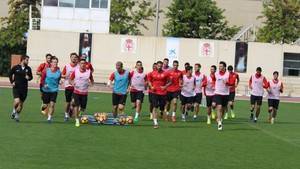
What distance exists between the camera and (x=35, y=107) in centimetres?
2850

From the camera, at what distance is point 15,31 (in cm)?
6888

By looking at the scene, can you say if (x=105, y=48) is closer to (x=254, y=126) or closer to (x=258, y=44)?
(x=258, y=44)

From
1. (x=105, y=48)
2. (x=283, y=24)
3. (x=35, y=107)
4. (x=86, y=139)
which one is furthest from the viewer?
(x=283, y=24)

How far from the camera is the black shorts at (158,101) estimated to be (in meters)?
22.2

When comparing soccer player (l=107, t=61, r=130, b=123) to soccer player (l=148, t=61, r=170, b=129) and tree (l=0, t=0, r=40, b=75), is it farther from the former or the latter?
tree (l=0, t=0, r=40, b=75)

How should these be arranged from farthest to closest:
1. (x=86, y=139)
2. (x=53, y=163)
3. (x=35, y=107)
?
(x=35, y=107) → (x=86, y=139) → (x=53, y=163)

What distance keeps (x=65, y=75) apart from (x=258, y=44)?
135 feet

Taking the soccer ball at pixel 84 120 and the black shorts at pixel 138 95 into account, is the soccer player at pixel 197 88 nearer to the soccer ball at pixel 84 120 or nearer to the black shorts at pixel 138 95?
the black shorts at pixel 138 95

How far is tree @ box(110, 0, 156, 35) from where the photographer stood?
2650 inches

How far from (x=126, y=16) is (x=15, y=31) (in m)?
11.1

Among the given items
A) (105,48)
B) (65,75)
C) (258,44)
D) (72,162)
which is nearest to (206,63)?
(258,44)

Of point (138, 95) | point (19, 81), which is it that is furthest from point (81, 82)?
point (138, 95)

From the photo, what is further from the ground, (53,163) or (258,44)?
(258,44)

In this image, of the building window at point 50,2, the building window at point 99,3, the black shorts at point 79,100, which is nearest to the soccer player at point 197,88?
the black shorts at point 79,100
